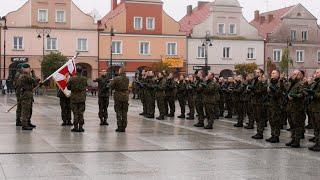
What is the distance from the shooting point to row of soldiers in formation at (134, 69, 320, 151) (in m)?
14.2

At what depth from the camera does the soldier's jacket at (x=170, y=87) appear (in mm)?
24281

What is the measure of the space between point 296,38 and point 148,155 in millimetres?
63499

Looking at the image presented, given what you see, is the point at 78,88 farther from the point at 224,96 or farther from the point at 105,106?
the point at 224,96

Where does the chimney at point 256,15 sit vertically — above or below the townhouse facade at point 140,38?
above

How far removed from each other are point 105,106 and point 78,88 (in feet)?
8.82

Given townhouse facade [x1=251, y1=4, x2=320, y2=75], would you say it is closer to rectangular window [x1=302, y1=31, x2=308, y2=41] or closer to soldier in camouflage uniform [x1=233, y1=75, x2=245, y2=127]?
rectangular window [x1=302, y1=31, x2=308, y2=41]

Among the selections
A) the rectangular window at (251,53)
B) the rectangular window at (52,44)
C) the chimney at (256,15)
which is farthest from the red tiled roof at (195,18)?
the rectangular window at (52,44)

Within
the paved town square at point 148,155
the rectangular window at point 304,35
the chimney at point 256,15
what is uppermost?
the chimney at point 256,15

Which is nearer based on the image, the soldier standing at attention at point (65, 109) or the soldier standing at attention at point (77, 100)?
the soldier standing at attention at point (77, 100)

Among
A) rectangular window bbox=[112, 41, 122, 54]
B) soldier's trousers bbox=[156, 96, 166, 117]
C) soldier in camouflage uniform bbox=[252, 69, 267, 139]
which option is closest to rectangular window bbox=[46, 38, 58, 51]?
rectangular window bbox=[112, 41, 122, 54]

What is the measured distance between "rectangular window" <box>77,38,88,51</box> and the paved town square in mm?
46310

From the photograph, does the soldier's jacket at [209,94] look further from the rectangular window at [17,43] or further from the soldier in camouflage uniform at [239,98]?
the rectangular window at [17,43]

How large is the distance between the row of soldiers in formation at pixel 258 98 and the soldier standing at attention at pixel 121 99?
2.82 metres

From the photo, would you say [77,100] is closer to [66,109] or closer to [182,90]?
[66,109]
